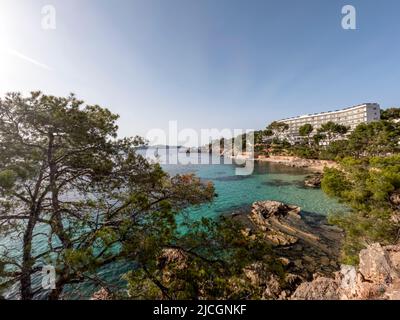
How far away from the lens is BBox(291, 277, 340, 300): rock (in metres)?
6.20

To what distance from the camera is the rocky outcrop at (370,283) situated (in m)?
4.34

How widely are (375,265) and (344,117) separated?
92758mm

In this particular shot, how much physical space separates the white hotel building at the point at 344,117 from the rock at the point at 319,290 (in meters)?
69.9

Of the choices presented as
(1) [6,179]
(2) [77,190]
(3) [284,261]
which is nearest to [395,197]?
(3) [284,261]

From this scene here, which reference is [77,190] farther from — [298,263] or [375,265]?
[298,263]

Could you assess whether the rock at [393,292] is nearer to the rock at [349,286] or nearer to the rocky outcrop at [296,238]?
the rock at [349,286]

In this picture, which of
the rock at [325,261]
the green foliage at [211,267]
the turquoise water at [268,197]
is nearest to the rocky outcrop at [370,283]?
the green foliage at [211,267]

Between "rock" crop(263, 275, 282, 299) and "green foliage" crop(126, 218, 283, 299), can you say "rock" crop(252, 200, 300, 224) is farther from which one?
"green foliage" crop(126, 218, 283, 299)

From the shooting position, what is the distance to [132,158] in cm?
593

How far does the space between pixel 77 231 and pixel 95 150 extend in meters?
2.41

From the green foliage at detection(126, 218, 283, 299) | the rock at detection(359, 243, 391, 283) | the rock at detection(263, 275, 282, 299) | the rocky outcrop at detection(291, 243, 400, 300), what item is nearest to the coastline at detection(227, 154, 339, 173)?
the rock at detection(263, 275, 282, 299)
